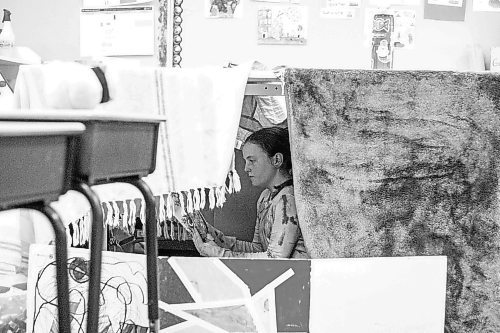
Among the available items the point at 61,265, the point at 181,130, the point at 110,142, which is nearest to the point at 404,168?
the point at 181,130

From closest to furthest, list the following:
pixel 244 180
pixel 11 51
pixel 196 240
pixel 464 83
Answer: pixel 464 83
pixel 196 240
pixel 244 180
pixel 11 51

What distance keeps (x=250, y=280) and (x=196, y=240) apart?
50cm

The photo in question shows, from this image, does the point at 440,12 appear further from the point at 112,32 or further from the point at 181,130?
the point at 181,130

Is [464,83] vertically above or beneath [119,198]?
above

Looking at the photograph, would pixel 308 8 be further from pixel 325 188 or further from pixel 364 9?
pixel 325 188

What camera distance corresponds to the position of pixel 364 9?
8.18 ft

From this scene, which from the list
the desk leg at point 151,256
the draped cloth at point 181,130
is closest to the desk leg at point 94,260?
the desk leg at point 151,256

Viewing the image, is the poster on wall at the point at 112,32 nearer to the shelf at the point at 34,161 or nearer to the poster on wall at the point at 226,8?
the poster on wall at the point at 226,8

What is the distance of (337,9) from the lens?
8.11 feet

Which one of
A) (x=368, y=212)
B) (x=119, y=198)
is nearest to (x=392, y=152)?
(x=368, y=212)

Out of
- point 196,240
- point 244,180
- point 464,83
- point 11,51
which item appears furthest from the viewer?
point 11,51

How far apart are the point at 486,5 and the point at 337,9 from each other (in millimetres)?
582

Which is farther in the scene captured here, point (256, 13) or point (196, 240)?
point (256, 13)

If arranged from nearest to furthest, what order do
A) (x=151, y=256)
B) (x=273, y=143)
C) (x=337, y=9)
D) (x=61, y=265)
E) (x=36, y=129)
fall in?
(x=36, y=129), (x=61, y=265), (x=151, y=256), (x=273, y=143), (x=337, y=9)
